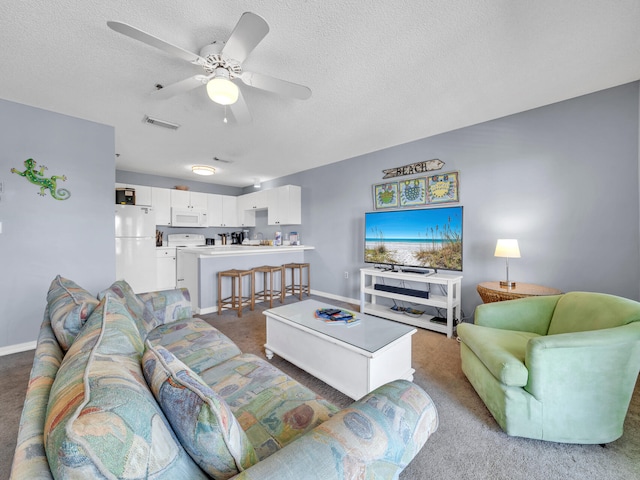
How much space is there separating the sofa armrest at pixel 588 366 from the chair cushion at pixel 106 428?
1712mm

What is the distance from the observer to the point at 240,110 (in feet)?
6.95

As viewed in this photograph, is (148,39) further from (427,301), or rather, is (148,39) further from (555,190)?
(555,190)

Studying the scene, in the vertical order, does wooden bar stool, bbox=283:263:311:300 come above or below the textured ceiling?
below

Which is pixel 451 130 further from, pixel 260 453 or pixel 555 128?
pixel 260 453

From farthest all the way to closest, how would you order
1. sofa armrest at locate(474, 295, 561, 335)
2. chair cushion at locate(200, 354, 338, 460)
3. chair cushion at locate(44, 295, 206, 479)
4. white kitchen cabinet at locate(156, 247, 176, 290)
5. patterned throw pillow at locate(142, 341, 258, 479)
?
white kitchen cabinet at locate(156, 247, 176, 290) < sofa armrest at locate(474, 295, 561, 335) < chair cushion at locate(200, 354, 338, 460) < patterned throw pillow at locate(142, 341, 258, 479) < chair cushion at locate(44, 295, 206, 479)

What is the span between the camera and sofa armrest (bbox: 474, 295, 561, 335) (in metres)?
1.99

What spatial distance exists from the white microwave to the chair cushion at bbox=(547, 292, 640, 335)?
5.94 metres

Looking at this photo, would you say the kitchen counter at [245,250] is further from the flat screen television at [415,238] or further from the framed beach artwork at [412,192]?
the framed beach artwork at [412,192]

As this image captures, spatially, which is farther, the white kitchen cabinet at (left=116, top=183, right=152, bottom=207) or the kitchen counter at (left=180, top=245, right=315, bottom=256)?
the white kitchen cabinet at (left=116, top=183, right=152, bottom=207)

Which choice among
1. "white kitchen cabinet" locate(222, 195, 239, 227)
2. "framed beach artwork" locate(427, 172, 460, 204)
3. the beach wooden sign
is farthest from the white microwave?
"framed beach artwork" locate(427, 172, 460, 204)

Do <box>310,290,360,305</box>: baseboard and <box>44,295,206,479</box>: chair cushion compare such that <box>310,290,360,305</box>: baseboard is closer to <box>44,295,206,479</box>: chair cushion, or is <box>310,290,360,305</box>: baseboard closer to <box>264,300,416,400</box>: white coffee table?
<box>264,300,416,400</box>: white coffee table

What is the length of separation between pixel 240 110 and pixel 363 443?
7.43 ft

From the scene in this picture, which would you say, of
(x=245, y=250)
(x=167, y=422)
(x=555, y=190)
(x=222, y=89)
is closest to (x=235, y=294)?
(x=245, y=250)

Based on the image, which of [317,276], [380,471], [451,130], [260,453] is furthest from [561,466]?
[317,276]
